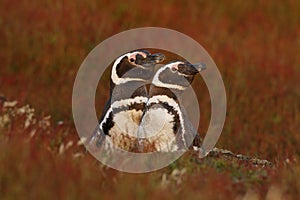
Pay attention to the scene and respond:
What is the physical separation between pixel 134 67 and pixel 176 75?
58 centimetres

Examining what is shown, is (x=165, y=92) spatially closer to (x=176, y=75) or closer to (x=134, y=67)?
(x=176, y=75)

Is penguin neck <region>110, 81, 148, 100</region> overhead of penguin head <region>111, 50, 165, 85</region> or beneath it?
beneath

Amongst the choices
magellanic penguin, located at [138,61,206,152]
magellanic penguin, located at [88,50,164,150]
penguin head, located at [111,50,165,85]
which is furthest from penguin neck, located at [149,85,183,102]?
penguin head, located at [111,50,165,85]

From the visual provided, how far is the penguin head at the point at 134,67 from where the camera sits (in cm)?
951

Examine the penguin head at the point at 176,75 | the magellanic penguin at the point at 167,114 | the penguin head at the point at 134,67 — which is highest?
the penguin head at the point at 134,67

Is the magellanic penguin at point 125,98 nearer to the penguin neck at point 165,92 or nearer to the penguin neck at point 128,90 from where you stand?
the penguin neck at point 128,90

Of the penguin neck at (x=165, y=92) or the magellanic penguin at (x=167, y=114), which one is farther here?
the penguin neck at (x=165, y=92)

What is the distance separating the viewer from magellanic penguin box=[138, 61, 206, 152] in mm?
8562

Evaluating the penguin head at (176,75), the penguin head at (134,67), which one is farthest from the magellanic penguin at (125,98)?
the penguin head at (176,75)

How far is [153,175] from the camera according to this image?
6840 mm

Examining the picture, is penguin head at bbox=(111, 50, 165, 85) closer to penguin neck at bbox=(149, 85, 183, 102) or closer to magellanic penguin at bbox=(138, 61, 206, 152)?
magellanic penguin at bbox=(138, 61, 206, 152)

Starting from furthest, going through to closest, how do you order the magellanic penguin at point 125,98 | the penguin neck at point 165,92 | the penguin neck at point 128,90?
the penguin neck at point 128,90, the penguin neck at point 165,92, the magellanic penguin at point 125,98

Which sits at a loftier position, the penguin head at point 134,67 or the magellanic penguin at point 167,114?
the penguin head at point 134,67

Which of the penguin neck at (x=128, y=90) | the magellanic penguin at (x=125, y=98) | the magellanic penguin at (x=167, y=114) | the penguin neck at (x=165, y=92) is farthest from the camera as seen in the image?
the penguin neck at (x=128, y=90)
